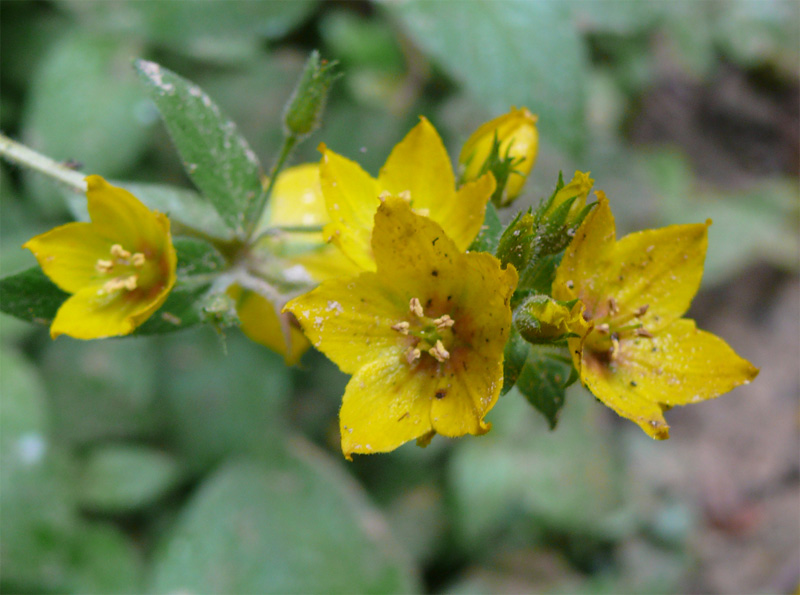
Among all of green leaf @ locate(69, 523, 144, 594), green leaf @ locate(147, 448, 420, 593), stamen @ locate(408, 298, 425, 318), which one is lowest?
green leaf @ locate(69, 523, 144, 594)

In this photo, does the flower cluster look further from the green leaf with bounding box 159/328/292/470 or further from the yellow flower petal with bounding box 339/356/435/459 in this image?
the green leaf with bounding box 159/328/292/470

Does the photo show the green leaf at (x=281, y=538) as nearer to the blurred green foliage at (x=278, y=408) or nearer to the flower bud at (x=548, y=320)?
the blurred green foliage at (x=278, y=408)

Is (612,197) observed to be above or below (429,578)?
above

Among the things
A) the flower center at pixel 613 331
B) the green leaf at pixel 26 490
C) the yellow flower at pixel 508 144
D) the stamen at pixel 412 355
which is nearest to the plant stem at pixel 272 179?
the yellow flower at pixel 508 144

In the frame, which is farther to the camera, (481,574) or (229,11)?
(481,574)

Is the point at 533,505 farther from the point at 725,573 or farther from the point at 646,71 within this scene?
the point at 646,71

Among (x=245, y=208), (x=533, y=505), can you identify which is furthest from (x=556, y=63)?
(x=533, y=505)

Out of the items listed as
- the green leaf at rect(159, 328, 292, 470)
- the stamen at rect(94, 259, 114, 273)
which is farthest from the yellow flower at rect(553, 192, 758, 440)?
the green leaf at rect(159, 328, 292, 470)

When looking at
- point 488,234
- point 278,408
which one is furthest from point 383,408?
point 278,408
